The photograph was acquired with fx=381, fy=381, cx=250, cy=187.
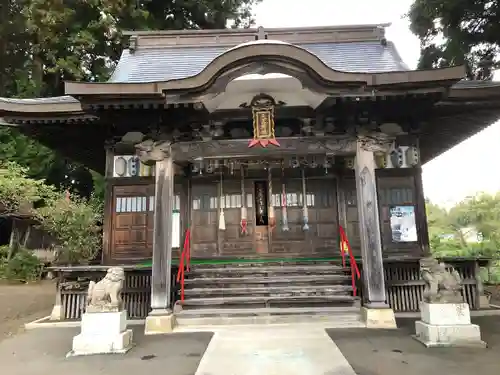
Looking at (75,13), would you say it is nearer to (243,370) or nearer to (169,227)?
(169,227)

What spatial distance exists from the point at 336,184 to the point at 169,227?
502cm

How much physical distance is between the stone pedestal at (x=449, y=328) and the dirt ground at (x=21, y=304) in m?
7.71

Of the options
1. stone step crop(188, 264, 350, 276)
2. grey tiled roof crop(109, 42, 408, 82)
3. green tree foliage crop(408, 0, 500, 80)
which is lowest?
stone step crop(188, 264, 350, 276)

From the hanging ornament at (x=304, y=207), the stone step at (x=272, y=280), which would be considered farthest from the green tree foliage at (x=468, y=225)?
the stone step at (x=272, y=280)

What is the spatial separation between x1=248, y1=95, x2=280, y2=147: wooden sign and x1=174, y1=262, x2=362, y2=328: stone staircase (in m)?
3.10

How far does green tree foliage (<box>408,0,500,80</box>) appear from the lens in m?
14.7

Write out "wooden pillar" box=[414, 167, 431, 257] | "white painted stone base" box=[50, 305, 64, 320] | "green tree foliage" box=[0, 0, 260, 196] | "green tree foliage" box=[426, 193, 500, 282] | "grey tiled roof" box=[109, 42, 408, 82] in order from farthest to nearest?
1. "green tree foliage" box=[426, 193, 500, 282]
2. "green tree foliage" box=[0, 0, 260, 196]
3. "grey tiled roof" box=[109, 42, 408, 82]
4. "wooden pillar" box=[414, 167, 431, 257]
5. "white painted stone base" box=[50, 305, 64, 320]

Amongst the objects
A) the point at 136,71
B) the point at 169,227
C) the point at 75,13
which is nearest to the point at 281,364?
the point at 169,227

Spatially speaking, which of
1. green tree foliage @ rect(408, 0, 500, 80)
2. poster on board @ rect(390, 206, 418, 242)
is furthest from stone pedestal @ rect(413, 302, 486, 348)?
green tree foliage @ rect(408, 0, 500, 80)

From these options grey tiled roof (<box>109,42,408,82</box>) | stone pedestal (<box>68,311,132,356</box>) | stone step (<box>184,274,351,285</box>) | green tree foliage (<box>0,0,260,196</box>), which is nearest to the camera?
stone pedestal (<box>68,311,132,356</box>)

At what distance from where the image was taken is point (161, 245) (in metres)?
7.53

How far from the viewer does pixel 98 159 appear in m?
12.2

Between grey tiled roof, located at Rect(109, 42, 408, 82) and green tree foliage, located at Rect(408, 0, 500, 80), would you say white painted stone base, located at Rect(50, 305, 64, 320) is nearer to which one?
grey tiled roof, located at Rect(109, 42, 408, 82)

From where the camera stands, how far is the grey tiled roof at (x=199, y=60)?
402 inches
